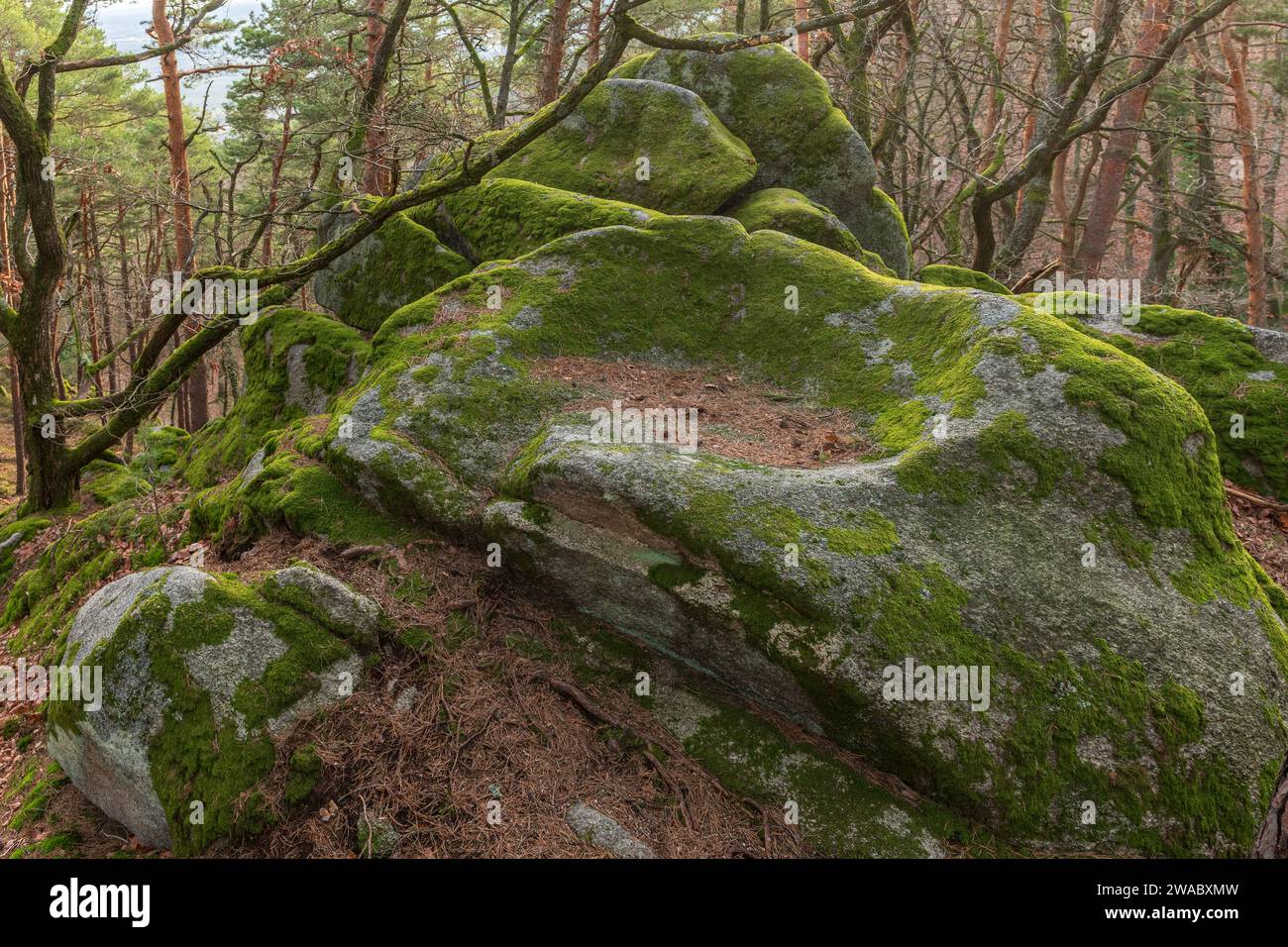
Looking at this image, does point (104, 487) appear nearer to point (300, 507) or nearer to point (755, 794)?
point (300, 507)

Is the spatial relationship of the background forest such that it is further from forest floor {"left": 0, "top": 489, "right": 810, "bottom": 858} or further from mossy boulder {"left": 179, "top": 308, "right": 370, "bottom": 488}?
forest floor {"left": 0, "top": 489, "right": 810, "bottom": 858}

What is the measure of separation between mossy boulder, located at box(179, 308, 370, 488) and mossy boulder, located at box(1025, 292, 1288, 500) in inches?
313

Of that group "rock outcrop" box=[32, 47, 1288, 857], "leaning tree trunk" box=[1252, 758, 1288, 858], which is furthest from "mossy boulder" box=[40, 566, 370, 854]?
"leaning tree trunk" box=[1252, 758, 1288, 858]

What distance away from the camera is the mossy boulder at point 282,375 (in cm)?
837

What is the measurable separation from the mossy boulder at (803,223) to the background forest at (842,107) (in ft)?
8.35

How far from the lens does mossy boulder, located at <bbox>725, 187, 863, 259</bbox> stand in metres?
9.48

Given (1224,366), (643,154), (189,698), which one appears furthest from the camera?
(643,154)

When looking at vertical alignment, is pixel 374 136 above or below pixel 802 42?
below

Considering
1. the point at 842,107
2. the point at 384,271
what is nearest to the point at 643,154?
the point at 384,271

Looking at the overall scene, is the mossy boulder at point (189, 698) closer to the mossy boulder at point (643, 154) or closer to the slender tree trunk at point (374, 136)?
the mossy boulder at point (643, 154)

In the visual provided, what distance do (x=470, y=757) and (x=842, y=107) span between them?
14.5 metres

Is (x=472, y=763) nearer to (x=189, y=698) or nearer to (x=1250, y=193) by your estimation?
(x=189, y=698)

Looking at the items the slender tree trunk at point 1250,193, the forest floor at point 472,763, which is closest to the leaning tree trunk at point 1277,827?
the forest floor at point 472,763

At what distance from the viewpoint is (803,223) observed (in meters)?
9.48
